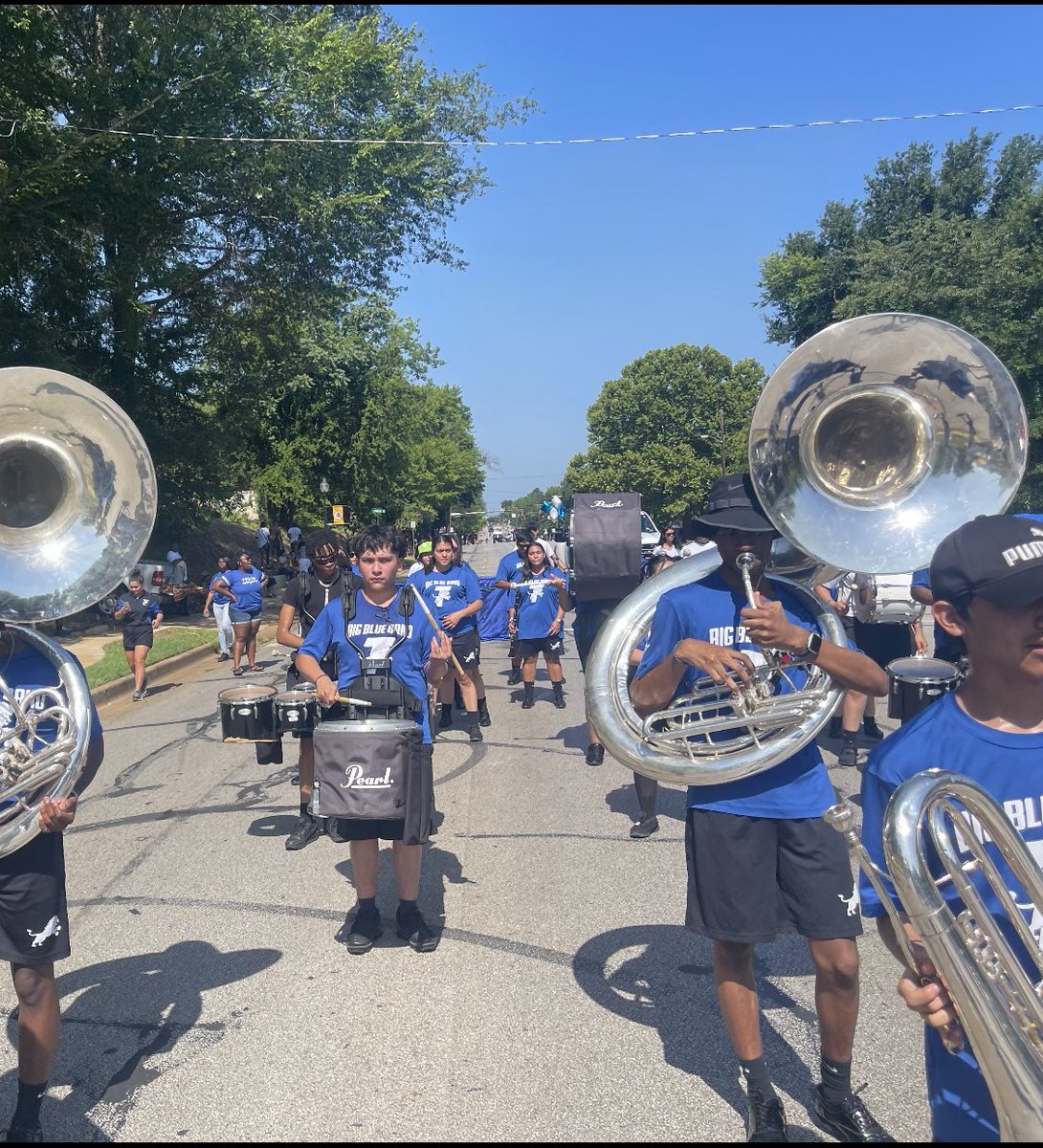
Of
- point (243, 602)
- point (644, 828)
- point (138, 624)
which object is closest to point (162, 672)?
point (243, 602)

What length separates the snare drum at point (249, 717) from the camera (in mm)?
5238

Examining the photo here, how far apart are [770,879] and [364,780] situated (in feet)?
5.67

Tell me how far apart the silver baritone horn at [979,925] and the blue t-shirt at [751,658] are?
1.11 m

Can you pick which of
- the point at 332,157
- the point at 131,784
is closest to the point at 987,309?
the point at 332,157

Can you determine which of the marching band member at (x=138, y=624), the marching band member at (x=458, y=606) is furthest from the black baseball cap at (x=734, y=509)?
the marching band member at (x=138, y=624)

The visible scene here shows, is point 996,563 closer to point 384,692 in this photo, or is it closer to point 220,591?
point 384,692

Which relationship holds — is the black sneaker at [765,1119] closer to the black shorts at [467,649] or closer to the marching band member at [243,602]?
the black shorts at [467,649]

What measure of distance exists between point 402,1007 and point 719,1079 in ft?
3.93

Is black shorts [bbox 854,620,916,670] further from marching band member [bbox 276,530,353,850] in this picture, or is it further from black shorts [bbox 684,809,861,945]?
black shorts [bbox 684,809,861,945]

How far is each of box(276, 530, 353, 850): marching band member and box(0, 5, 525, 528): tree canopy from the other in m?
8.72

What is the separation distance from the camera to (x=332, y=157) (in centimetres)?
1903

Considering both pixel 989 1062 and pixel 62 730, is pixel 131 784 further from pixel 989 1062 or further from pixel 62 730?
pixel 989 1062

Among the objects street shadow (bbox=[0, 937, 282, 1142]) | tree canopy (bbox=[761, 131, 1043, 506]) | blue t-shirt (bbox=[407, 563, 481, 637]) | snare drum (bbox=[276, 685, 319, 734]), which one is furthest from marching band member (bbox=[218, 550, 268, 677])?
tree canopy (bbox=[761, 131, 1043, 506])

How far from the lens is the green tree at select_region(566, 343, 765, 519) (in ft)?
169
